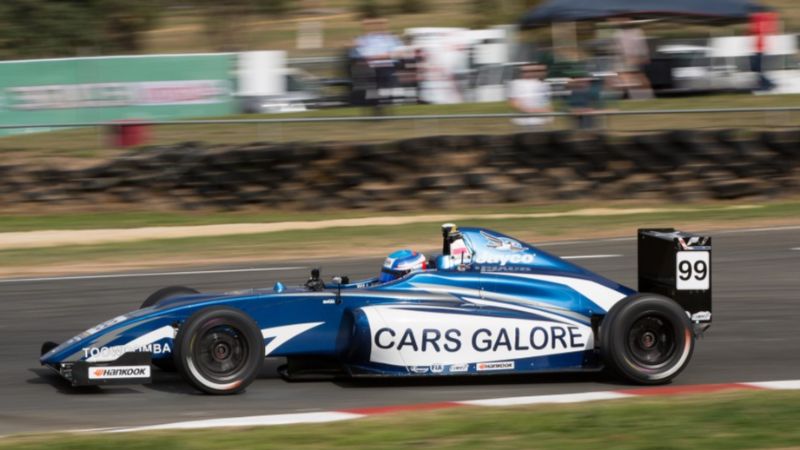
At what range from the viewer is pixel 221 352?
701 cm

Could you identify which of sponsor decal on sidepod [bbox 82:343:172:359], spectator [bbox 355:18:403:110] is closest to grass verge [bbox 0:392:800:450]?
sponsor decal on sidepod [bbox 82:343:172:359]

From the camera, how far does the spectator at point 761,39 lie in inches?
812

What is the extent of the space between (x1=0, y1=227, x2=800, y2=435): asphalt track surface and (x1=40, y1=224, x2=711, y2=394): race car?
0.52ft

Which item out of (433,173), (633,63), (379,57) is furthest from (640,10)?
(433,173)

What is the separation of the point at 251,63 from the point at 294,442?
14.3 m

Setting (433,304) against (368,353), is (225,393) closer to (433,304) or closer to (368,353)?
(368,353)

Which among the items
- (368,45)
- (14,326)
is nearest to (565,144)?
(368,45)

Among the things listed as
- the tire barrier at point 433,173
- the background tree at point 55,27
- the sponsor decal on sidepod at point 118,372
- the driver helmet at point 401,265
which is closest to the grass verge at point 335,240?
the tire barrier at point 433,173

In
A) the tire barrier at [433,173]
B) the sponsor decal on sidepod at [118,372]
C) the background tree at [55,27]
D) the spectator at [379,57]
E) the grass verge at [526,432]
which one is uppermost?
the background tree at [55,27]

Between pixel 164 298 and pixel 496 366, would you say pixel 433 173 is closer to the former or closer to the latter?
pixel 164 298

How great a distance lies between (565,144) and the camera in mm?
16172

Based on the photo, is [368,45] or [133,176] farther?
[368,45]

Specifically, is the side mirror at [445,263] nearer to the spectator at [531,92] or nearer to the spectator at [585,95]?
the spectator at [585,95]

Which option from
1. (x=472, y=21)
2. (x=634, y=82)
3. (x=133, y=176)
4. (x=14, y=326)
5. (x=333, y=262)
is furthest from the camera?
(x=472, y=21)
